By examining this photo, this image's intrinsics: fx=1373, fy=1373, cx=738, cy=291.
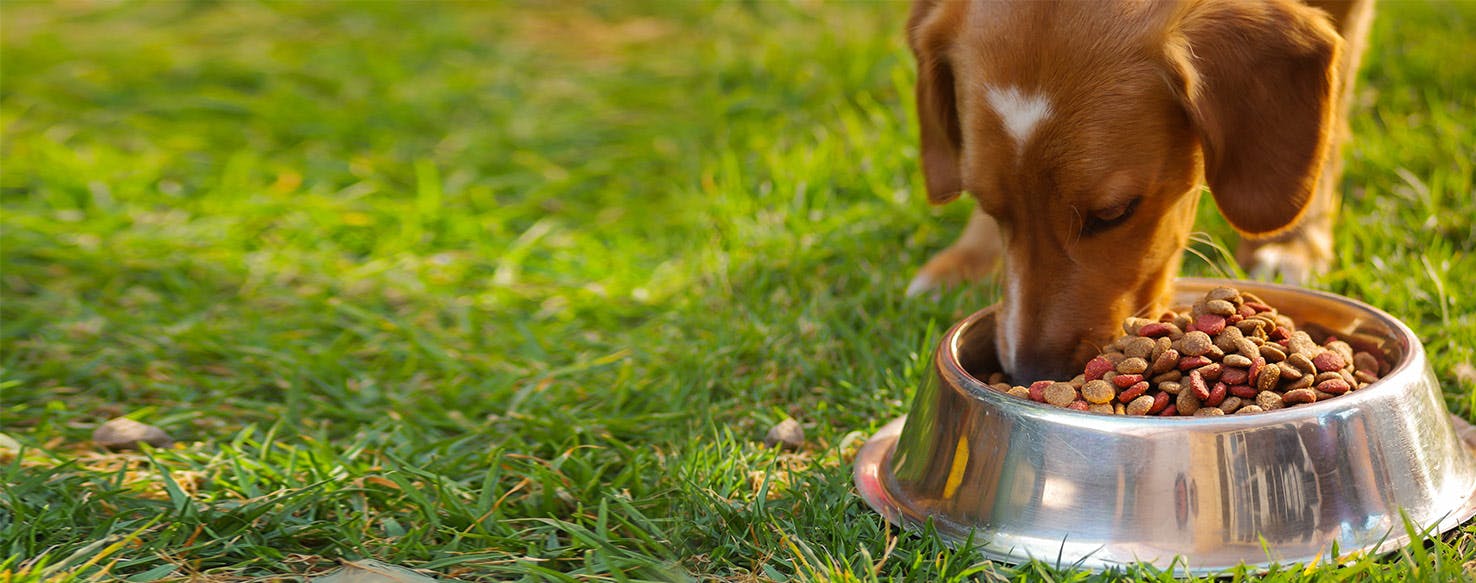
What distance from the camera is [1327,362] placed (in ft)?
7.24

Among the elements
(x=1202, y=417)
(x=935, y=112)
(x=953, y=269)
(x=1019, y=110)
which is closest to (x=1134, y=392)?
(x=1202, y=417)

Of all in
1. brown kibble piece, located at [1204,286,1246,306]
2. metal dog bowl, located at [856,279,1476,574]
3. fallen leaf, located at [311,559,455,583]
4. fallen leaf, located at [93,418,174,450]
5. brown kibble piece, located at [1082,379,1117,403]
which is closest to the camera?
metal dog bowl, located at [856,279,1476,574]

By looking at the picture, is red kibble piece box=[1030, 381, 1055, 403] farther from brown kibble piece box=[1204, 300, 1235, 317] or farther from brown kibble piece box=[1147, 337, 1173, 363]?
brown kibble piece box=[1204, 300, 1235, 317]

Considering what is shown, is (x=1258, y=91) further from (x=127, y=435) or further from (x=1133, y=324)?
(x=127, y=435)

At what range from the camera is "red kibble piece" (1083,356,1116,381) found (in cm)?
229

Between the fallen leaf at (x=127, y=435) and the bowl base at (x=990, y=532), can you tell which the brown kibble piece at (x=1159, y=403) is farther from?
the fallen leaf at (x=127, y=435)

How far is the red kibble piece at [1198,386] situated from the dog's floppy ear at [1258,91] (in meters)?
0.40

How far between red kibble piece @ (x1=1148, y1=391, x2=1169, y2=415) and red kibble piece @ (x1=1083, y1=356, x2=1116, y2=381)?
113mm

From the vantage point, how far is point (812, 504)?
225cm

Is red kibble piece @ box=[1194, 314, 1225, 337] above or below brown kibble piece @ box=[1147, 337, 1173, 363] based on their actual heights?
above

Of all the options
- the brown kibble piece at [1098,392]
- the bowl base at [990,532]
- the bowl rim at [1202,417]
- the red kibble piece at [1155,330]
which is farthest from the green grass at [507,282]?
the red kibble piece at [1155,330]

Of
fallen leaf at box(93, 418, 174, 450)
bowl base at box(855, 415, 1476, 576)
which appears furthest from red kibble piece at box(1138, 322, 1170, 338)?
fallen leaf at box(93, 418, 174, 450)

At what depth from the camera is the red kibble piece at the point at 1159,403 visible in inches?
85.8

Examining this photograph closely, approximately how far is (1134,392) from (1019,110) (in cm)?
53
